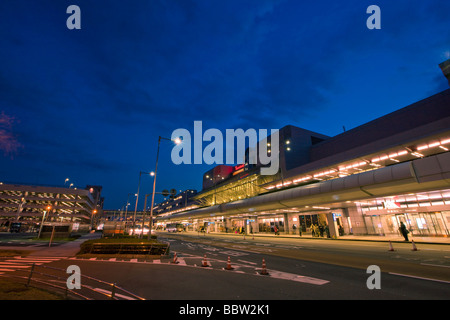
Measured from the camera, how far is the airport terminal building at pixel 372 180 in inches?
853

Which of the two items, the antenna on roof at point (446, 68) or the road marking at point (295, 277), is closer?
the road marking at point (295, 277)

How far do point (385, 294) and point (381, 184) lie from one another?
1942 cm

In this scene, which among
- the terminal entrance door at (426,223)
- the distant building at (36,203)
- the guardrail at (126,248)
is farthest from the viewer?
the distant building at (36,203)

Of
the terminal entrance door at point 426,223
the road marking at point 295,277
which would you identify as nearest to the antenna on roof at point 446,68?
the terminal entrance door at point 426,223

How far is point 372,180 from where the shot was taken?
73.2ft

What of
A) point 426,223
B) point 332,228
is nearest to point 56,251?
point 332,228

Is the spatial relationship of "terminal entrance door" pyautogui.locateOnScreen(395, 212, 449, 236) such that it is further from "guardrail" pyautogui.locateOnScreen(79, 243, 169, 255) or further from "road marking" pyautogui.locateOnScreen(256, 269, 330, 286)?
A: "guardrail" pyautogui.locateOnScreen(79, 243, 169, 255)

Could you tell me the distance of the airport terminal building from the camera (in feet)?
71.1

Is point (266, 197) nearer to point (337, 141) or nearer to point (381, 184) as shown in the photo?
point (381, 184)

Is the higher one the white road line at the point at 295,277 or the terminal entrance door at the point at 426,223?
the terminal entrance door at the point at 426,223

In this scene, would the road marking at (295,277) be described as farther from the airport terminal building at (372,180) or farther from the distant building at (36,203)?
the distant building at (36,203)

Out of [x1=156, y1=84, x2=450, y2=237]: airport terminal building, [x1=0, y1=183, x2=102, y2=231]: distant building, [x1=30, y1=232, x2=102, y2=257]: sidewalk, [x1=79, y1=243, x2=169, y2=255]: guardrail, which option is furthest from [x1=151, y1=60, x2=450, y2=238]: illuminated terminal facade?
[x1=0, y1=183, x2=102, y2=231]: distant building
